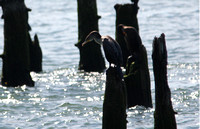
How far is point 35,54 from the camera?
18.6 metres

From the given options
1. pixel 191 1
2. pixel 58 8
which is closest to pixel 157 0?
pixel 191 1

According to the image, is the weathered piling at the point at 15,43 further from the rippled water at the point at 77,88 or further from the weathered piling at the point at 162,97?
the weathered piling at the point at 162,97

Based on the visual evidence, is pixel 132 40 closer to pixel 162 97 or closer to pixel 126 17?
pixel 162 97

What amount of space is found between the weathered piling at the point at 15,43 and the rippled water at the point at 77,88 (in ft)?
1.18

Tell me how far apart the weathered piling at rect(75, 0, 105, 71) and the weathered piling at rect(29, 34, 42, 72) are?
1.37m

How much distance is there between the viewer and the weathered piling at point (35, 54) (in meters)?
18.5

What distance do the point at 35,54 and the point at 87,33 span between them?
1.90m

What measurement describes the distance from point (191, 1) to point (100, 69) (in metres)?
26.6

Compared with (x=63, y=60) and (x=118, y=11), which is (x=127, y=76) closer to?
(x=118, y=11)

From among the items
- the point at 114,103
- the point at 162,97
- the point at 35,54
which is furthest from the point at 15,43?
the point at 162,97

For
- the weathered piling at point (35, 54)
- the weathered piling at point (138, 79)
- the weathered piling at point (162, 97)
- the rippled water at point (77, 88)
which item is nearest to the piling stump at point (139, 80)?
the weathered piling at point (138, 79)

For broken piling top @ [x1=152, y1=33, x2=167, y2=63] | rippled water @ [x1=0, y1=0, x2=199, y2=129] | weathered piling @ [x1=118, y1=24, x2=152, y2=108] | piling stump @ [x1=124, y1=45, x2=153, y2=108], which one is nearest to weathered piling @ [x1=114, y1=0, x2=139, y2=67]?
rippled water @ [x1=0, y1=0, x2=199, y2=129]

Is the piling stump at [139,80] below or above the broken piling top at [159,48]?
below

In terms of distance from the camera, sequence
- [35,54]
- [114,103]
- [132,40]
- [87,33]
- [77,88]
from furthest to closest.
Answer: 1. [35,54]
2. [87,33]
3. [77,88]
4. [132,40]
5. [114,103]
